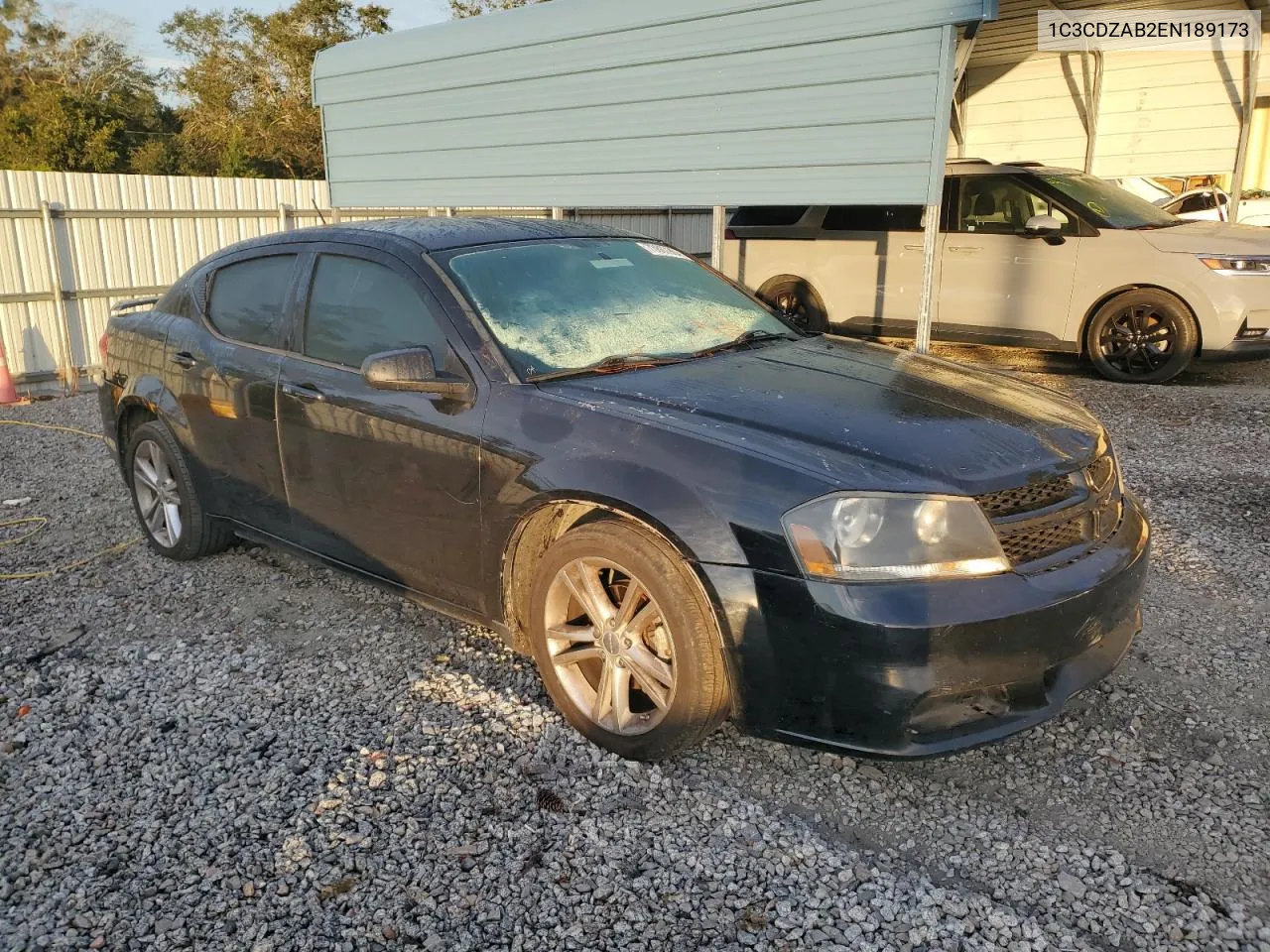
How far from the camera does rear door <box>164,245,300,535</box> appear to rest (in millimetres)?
3910

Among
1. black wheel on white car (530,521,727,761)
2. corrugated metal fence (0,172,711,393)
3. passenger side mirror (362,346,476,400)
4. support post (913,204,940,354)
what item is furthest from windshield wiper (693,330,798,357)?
corrugated metal fence (0,172,711,393)

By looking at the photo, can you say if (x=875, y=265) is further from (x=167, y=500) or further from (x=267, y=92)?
(x=267, y=92)

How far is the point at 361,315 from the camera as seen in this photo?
3.62 metres

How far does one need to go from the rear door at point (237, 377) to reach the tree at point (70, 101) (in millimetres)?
29983

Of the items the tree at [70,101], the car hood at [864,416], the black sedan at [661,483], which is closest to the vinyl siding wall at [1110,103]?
the car hood at [864,416]

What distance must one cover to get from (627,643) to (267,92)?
3892cm

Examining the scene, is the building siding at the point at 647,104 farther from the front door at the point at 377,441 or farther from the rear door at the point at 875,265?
the front door at the point at 377,441

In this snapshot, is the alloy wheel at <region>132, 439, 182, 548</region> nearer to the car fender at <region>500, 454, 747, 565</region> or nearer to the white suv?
the car fender at <region>500, 454, 747, 565</region>

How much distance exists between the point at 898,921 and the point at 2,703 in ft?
10.2

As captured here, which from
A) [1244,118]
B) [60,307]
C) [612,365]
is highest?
[1244,118]

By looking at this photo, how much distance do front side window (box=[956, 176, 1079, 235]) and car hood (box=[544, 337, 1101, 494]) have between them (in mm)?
5626

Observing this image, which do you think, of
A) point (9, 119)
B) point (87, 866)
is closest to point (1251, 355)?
point (87, 866)

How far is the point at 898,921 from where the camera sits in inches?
89.4

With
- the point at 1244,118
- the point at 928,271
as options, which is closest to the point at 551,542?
the point at 928,271
